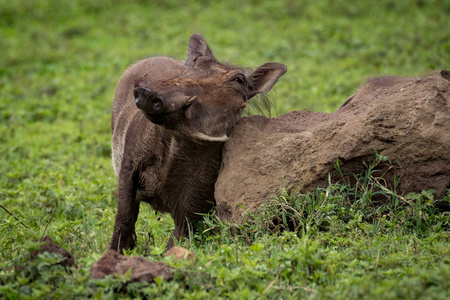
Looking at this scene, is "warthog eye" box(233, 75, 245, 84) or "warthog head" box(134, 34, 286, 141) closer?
"warthog head" box(134, 34, 286, 141)

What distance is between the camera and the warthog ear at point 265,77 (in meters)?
4.82

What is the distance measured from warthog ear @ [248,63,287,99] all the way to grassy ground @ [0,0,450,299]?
1.39ft

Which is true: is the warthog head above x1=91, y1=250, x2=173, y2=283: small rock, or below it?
above

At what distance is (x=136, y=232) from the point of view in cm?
509

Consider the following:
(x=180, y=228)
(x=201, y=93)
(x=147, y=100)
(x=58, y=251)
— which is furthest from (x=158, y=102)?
(x=180, y=228)

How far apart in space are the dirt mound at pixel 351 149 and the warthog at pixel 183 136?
0.82 ft

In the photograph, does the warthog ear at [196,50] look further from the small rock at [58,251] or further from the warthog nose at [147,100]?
the small rock at [58,251]

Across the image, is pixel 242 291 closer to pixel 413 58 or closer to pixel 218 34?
pixel 413 58

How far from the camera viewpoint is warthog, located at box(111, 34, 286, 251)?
420cm

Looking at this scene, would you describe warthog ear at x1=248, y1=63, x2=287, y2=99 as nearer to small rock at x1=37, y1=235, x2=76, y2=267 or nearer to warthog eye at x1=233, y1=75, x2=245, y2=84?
warthog eye at x1=233, y1=75, x2=245, y2=84

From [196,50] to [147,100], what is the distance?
1161 millimetres

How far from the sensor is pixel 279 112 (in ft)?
28.0

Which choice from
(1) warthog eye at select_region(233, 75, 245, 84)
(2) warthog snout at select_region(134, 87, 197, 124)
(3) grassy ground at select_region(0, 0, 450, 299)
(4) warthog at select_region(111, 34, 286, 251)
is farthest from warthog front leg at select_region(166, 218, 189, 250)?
(1) warthog eye at select_region(233, 75, 245, 84)

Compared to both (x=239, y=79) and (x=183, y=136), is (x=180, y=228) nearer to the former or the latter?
(x=183, y=136)
